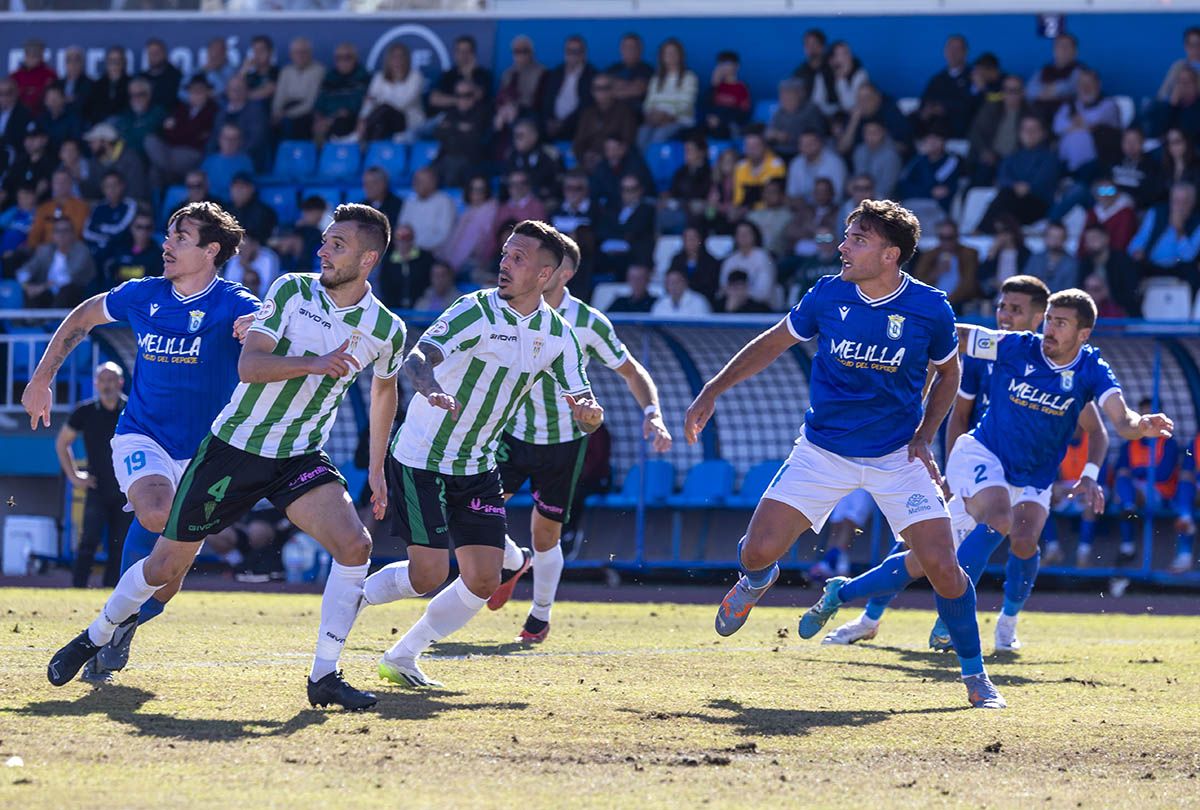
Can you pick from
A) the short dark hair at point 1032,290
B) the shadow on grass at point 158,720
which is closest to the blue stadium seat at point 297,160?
the short dark hair at point 1032,290

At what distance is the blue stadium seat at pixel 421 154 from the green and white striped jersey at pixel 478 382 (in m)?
12.8

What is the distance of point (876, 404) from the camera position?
8.29 meters

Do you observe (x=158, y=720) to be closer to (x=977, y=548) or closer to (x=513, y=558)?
(x=513, y=558)

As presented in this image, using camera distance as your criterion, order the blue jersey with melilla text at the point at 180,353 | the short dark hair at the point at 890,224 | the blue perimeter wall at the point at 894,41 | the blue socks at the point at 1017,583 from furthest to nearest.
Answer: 1. the blue perimeter wall at the point at 894,41
2. the blue socks at the point at 1017,583
3. the blue jersey with melilla text at the point at 180,353
4. the short dark hair at the point at 890,224

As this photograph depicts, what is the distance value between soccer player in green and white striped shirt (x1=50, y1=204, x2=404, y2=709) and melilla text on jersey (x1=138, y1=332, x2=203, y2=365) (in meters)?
0.97

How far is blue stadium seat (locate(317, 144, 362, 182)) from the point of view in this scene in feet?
69.9

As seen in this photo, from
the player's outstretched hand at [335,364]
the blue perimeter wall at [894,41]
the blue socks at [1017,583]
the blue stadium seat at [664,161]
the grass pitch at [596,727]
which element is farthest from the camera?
the blue perimeter wall at [894,41]

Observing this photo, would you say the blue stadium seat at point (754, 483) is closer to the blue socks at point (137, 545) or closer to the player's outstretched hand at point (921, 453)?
the player's outstretched hand at point (921, 453)

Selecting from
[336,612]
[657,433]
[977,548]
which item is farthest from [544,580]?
[336,612]

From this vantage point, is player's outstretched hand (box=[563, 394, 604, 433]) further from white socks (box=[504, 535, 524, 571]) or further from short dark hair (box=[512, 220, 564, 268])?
white socks (box=[504, 535, 524, 571])

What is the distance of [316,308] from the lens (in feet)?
24.5

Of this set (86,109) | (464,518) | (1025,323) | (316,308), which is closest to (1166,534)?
(1025,323)

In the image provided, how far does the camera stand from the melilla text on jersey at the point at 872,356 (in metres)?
8.18

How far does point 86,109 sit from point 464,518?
1571cm
